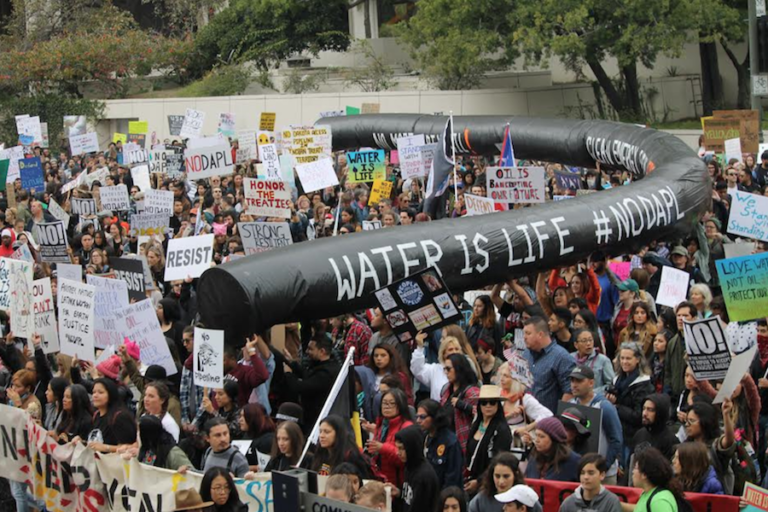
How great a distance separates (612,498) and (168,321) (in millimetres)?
5984

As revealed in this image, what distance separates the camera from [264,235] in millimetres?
12961

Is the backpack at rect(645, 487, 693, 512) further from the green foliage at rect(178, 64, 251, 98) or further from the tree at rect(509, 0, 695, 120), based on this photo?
the green foliage at rect(178, 64, 251, 98)

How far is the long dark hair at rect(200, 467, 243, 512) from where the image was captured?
709 centimetres

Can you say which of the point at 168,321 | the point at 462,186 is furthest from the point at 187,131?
the point at 168,321

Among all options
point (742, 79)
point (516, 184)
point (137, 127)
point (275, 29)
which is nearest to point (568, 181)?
point (516, 184)

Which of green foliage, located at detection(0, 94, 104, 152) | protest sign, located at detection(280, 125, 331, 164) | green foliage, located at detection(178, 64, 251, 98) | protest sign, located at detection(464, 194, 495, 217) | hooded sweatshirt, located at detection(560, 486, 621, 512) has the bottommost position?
hooded sweatshirt, located at detection(560, 486, 621, 512)

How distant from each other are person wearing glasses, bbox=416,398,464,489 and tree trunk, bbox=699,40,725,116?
26448 millimetres

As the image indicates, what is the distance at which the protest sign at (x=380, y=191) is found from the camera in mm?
18766

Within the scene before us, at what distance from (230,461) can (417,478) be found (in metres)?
1.29

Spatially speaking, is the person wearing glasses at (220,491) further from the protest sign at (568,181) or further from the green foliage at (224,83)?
the green foliage at (224,83)

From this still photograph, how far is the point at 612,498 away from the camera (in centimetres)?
655

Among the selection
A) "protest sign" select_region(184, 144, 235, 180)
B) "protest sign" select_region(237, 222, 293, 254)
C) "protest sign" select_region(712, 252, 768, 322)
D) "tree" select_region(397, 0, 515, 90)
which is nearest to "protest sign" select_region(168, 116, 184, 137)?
"tree" select_region(397, 0, 515, 90)

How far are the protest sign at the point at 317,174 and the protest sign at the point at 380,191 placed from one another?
67 cm

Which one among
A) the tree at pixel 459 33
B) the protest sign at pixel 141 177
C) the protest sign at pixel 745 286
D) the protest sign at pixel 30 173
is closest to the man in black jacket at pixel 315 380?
the protest sign at pixel 745 286
